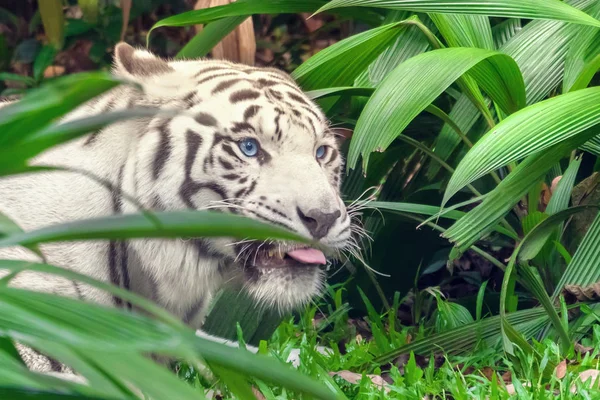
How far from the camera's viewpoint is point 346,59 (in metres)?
3.38

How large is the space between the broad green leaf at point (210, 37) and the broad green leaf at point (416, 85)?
2.91ft

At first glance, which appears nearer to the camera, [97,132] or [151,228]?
[151,228]

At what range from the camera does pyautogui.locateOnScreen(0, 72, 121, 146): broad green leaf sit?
89 cm

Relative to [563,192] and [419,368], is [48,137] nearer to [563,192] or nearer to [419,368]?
[419,368]

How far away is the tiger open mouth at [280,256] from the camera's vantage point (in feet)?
8.93

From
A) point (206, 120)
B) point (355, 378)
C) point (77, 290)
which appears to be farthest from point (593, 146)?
point (77, 290)

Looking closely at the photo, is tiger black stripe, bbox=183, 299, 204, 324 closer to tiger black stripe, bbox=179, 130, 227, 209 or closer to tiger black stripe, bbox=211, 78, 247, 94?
tiger black stripe, bbox=179, 130, 227, 209

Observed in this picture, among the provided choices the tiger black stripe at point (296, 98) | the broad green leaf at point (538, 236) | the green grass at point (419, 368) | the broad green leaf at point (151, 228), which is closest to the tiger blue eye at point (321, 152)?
the tiger black stripe at point (296, 98)

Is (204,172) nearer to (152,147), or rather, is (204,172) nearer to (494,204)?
(152,147)

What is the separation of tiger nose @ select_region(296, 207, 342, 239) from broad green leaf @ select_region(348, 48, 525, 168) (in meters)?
0.47

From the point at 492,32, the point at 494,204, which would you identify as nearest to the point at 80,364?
the point at 494,204

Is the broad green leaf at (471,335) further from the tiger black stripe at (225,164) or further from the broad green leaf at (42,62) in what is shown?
the broad green leaf at (42,62)

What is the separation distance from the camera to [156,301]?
2.75m

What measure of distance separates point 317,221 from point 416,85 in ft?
2.40
